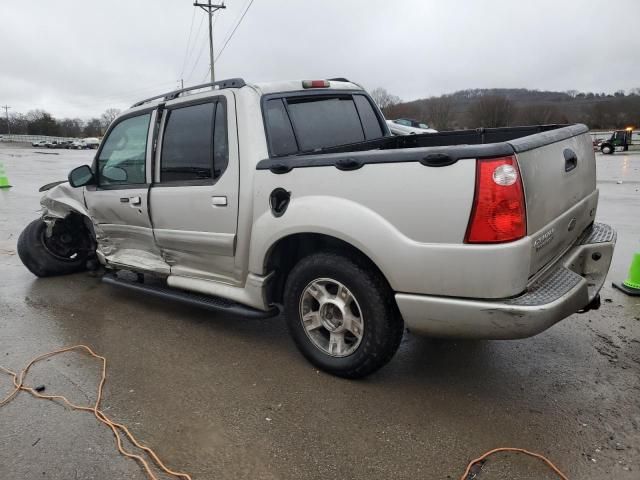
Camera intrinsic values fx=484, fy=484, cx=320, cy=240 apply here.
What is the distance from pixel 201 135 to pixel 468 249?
221cm

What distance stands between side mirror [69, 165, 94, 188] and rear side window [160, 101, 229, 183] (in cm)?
119

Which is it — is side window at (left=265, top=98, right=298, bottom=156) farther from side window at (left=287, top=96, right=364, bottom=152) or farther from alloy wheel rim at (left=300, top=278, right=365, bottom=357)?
alloy wheel rim at (left=300, top=278, right=365, bottom=357)

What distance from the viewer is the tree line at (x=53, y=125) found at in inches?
3975

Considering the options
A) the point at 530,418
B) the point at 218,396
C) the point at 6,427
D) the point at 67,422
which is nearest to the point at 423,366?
the point at 530,418

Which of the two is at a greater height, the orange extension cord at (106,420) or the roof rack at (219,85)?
the roof rack at (219,85)

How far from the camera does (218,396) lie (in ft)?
9.87

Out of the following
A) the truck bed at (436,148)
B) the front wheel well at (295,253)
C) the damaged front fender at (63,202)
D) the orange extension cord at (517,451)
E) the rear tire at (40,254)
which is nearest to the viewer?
the orange extension cord at (517,451)

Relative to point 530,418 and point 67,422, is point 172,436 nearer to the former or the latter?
point 67,422

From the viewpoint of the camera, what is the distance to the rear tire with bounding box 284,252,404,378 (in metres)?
2.82

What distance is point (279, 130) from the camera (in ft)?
11.2

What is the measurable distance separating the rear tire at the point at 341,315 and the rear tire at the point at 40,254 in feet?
11.9

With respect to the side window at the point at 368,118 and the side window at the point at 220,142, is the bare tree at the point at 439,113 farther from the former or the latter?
the side window at the point at 220,142

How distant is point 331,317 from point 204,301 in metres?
1.15

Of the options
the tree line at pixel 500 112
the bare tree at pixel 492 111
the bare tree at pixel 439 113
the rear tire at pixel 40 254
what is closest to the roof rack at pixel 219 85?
the rear tire at pixel 40 254
